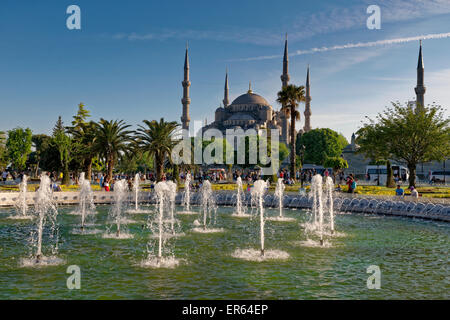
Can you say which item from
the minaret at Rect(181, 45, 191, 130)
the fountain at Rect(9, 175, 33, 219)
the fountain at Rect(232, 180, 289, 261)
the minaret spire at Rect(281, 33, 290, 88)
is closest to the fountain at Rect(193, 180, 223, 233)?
the fountain at Rect(232, 180, 289, 261)

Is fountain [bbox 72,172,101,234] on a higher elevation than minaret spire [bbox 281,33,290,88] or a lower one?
lower

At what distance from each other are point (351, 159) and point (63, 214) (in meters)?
69.6

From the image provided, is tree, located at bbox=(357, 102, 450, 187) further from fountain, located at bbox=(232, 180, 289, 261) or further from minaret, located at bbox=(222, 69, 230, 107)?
minaret, located at bbox=(222, 69, 230, 107)

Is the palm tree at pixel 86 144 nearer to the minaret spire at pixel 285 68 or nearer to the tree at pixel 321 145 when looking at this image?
the tree at pixel 321 145

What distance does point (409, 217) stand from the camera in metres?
17.7

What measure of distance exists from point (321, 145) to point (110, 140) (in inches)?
1907

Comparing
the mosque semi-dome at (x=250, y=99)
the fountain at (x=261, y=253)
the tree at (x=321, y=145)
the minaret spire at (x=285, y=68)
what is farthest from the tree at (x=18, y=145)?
the mosque semi-dome at (x=250, y=99)

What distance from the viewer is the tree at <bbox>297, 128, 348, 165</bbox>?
7300 cm

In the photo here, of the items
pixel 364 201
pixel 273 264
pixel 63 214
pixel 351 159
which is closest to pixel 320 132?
pixel 351 159

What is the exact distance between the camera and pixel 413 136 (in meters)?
29.4

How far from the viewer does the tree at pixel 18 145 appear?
59406mm

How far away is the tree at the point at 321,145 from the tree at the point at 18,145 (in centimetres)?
4552

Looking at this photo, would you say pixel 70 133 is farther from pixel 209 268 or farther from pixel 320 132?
pixel 320 132

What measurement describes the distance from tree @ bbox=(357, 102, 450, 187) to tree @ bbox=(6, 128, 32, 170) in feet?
165
